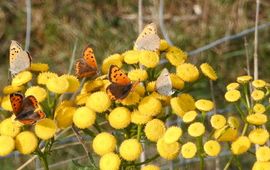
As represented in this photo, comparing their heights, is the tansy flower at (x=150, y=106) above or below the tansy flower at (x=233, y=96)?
above

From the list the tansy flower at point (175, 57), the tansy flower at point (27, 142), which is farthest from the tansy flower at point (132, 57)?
the tansy flower at point (27, 142)

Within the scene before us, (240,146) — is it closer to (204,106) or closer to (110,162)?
(204,106)

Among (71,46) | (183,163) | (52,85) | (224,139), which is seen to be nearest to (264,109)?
(224,139)

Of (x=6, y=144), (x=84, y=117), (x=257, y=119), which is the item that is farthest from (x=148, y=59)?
(x=6, y=144)

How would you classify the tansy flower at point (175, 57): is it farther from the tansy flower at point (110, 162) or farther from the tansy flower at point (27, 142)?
the tansy flower at point (27, 142)

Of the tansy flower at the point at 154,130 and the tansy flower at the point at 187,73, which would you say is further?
the tansy flower at the point at 187,73

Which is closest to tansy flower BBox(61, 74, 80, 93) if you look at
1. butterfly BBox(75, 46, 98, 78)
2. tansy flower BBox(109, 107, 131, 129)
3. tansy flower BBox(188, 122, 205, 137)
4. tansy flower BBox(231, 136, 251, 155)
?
butterfly BBox(75, 46, 98, 78)
